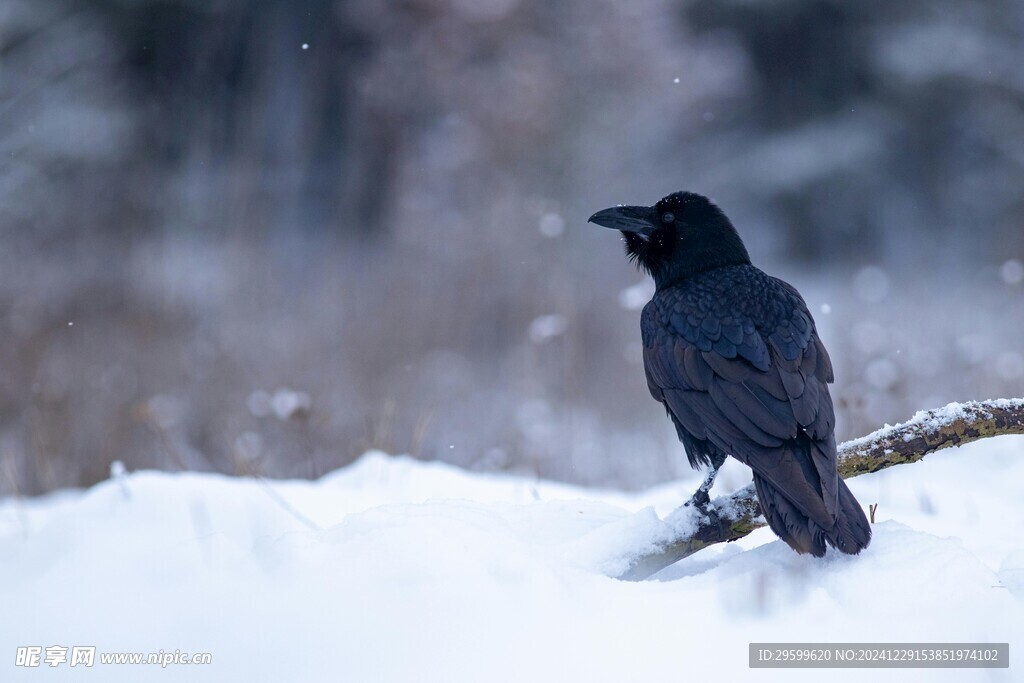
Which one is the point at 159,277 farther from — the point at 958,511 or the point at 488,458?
the point at 958,511

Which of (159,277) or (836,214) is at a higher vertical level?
(836,214)

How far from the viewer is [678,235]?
3131mm

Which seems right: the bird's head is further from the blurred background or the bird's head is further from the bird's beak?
the blurred background

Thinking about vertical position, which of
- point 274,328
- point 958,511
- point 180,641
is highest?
point 274,328

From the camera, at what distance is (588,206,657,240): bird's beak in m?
3.15

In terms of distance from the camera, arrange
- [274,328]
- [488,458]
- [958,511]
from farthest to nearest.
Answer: [274,328] → [488,458] → [958,511]

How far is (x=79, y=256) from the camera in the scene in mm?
8445

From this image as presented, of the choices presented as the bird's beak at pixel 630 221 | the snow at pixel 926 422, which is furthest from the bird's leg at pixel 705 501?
the bird's beak at pixel 630 221

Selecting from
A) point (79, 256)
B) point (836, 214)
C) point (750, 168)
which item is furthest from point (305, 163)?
point (836, 214)

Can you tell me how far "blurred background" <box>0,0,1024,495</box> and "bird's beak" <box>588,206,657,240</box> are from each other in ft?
9.51

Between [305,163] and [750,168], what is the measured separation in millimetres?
5288

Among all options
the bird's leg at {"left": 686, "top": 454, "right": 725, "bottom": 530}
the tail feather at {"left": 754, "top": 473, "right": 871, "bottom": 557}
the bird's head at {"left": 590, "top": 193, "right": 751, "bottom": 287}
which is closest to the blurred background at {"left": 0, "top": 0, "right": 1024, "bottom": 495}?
the bird's head at {"left": 590, "top": 193, "right": 751, "bottom": 287}

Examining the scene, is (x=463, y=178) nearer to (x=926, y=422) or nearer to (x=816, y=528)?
(x=926, y=422)

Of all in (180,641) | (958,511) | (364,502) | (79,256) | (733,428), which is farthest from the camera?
(79,256)
